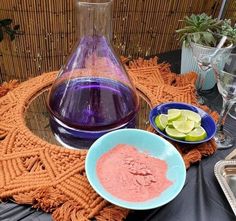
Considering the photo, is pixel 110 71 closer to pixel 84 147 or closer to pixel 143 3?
pixel 84 147

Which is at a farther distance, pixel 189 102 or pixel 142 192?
pixel 189 102

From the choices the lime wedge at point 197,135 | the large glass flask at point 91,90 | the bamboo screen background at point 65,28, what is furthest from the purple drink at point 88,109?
the bamboo screen background at point 65,28

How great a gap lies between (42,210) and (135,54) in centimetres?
91

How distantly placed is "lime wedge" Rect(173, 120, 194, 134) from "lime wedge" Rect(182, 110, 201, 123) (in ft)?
0.05

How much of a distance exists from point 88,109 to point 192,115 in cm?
18

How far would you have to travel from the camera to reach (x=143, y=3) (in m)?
1.06

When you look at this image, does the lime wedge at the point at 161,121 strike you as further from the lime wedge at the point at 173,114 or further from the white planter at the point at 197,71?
the white planter at the point at 197,71

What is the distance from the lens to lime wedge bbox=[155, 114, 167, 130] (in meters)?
0.51

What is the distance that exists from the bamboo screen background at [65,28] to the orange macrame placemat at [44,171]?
1.63 feet

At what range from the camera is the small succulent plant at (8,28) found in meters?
1.00

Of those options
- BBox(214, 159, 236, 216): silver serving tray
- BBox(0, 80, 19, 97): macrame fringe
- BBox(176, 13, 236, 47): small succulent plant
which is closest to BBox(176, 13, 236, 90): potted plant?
BBox(176, 13, 236, 47): small succulent plant

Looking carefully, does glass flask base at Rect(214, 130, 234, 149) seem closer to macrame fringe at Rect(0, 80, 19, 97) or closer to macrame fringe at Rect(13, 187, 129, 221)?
macrame fringe at Rect(13, 187, 129, 221)

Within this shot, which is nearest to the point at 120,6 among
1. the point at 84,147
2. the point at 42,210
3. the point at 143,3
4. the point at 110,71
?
the point at 143,3

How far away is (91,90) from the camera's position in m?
0.54
